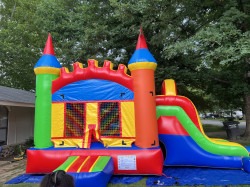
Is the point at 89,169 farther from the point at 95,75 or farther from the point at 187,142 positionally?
the point at 187,142

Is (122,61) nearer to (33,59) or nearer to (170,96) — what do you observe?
(170,96)

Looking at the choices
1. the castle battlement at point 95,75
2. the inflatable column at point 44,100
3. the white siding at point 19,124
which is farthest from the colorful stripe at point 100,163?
the white siding at point 19,124

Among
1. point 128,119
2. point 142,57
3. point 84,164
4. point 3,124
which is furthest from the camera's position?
point 3,124

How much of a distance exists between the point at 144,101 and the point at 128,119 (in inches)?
26.4

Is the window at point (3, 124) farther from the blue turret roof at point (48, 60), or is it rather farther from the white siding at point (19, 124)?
the blue turret roof at point (48, 60)

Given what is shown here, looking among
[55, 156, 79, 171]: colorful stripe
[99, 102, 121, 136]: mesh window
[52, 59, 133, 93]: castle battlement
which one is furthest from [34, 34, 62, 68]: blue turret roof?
[55, 156, 79, 171]: colorful stripe

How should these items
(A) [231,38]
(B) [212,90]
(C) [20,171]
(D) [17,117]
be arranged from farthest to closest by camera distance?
(B) [212,90] < (D) [17,117] < (A) [231,38] < (C) [20,171]

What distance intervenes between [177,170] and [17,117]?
797 cm

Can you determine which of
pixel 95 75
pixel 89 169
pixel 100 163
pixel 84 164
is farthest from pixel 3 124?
pixel 89 169

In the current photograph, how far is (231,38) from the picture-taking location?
826cm

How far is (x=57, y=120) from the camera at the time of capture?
22.4 feet

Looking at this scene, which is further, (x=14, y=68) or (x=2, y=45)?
(x=14, y=68)

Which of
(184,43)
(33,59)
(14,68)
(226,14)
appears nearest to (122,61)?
(184,43)

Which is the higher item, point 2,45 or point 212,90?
point 2,45
